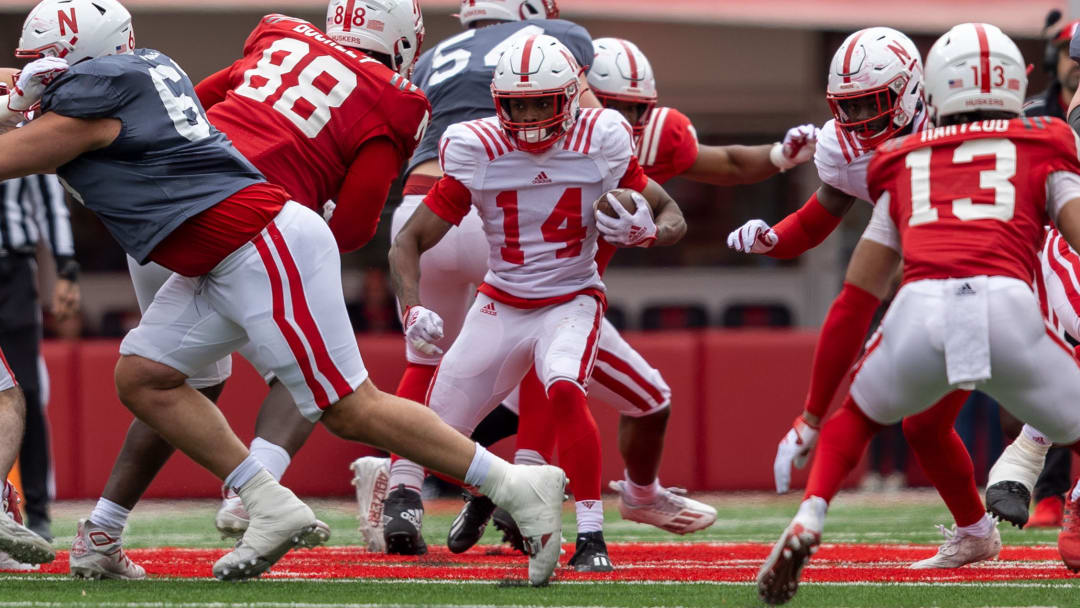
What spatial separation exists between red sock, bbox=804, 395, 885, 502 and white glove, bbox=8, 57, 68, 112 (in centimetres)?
213

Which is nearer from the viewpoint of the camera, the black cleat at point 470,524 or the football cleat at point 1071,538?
the football cleat at point 1071,538

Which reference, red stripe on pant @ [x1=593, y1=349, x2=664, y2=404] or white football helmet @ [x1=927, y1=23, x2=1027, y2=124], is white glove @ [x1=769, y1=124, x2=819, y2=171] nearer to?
red stripe on pant @ [x1=593, y1=349, x2=664, y2=404]

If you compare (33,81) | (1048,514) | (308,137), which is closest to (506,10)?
(308,137)

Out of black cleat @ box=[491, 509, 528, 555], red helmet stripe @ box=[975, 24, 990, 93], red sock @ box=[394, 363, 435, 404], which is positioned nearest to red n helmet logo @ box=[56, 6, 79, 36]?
red sock @ box=[394, 363, 435, 404]

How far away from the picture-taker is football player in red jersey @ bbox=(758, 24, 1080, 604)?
3.81 metres

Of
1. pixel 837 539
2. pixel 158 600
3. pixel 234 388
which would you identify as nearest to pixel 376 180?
pixel 158 600

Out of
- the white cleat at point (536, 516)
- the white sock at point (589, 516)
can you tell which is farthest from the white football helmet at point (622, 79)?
the white cleat at point (536, 516)

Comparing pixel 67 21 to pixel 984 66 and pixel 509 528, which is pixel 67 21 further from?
pixel 984 66

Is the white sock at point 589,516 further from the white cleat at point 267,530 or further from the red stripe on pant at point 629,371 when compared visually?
the white cleat at point 267,530

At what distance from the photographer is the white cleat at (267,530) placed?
4.26 metres

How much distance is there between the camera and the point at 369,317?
1101 cm

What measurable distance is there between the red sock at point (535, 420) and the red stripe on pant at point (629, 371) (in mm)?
202

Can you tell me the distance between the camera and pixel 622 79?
6059mm

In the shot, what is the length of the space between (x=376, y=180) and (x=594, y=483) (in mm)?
1142
